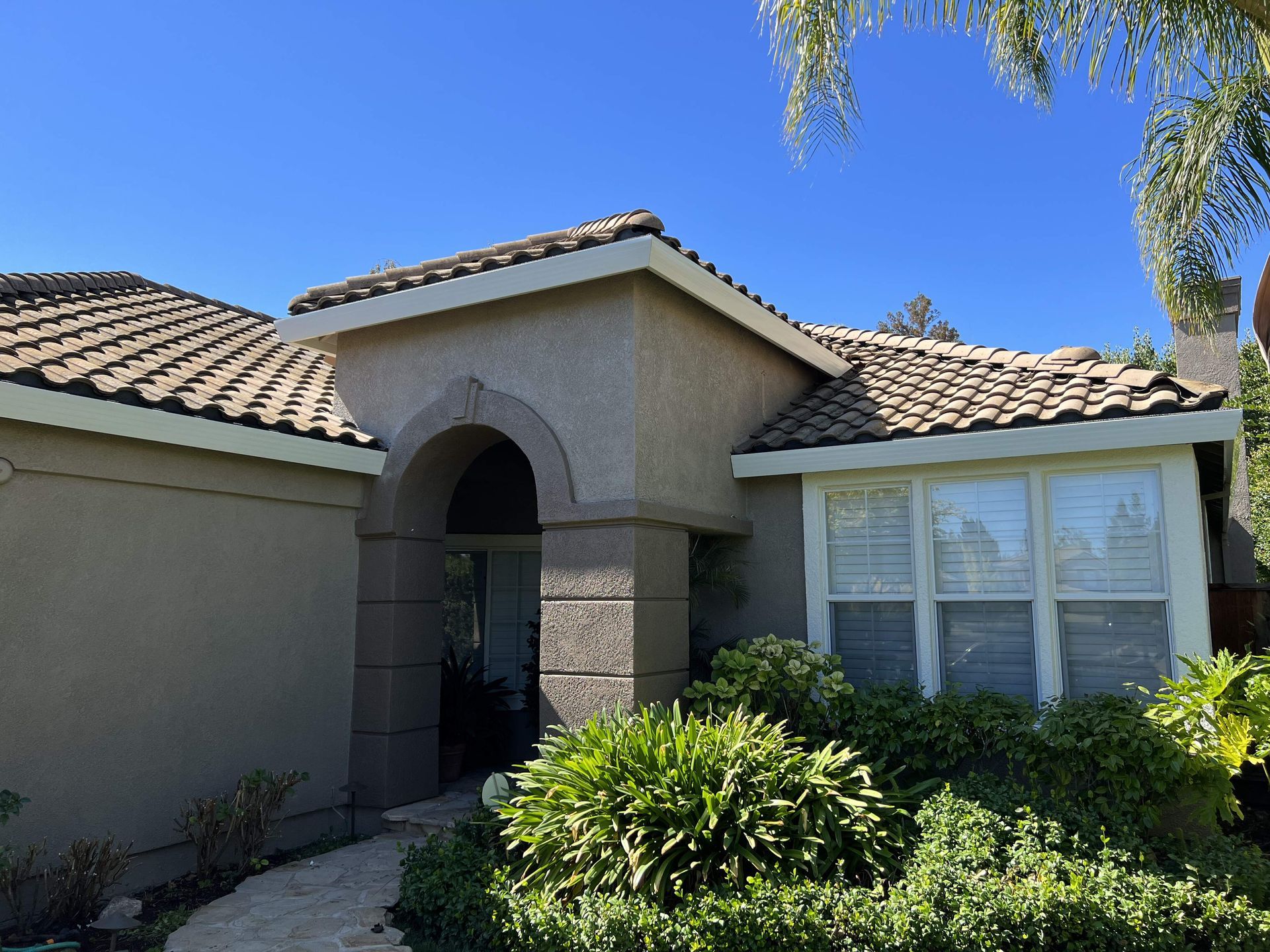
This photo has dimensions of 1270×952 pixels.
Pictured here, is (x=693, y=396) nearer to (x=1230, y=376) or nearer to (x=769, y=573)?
(x=769, y=573)

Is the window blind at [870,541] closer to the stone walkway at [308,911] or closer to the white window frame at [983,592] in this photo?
the white window frame at [983,592]

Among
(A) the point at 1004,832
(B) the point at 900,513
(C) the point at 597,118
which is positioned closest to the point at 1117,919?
(A) the point at 1004,832

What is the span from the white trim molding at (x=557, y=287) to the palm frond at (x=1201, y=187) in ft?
12.7

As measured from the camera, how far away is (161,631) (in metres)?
7.45

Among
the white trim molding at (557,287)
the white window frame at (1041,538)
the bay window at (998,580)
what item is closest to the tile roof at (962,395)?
the white window frame at (1041,538)

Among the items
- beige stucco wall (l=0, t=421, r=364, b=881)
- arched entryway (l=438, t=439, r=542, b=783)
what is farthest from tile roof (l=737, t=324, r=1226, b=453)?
beige stucco wall (l=0, t=421, r=364, b=881)

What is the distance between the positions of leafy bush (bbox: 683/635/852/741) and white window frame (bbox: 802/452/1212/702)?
0.48 m

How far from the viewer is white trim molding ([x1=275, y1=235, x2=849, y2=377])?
7.79 m

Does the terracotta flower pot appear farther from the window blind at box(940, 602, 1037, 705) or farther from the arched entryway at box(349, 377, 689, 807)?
the window blind at box(940, 602, 1037, 705)

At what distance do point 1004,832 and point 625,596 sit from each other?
3509 millimetres

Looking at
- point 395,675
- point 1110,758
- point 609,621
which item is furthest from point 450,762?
point 1110,758

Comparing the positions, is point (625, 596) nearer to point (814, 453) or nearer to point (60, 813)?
point (814, 453)

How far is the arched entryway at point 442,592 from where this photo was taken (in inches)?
308

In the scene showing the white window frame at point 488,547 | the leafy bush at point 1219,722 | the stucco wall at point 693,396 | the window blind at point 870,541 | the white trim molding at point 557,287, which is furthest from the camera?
the white window frame at point 488,547
